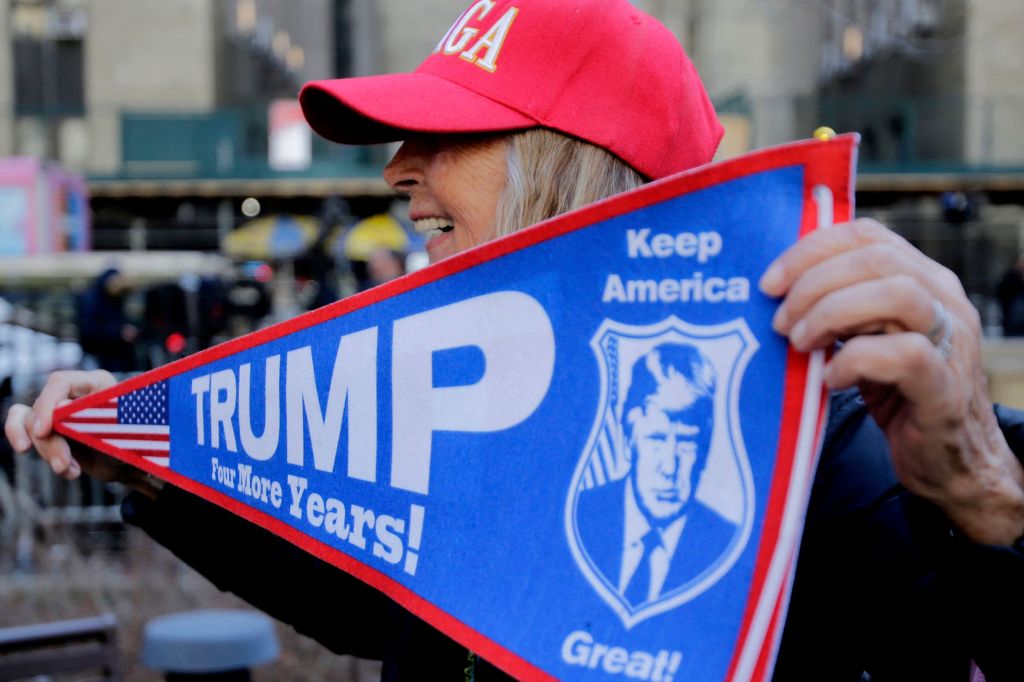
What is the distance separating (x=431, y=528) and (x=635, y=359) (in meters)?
0.36

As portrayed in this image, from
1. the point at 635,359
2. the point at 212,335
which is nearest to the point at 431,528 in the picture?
the point at 635,359

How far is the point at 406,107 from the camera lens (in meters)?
1.50

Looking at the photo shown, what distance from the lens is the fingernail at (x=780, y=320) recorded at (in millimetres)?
976

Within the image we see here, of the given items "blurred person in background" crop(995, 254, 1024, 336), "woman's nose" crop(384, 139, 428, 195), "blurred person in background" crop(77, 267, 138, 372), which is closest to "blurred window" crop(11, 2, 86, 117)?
"blurred person in background" crop(77, 267, 138, 372)

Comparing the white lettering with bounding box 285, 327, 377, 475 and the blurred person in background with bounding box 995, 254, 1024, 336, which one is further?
the blurred person in background with bounding box 995, 254, 1024, 336

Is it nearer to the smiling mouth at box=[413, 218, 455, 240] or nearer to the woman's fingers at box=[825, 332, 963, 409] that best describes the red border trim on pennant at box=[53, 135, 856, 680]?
the woman's fingers at box=[825, 332, 963, 409]

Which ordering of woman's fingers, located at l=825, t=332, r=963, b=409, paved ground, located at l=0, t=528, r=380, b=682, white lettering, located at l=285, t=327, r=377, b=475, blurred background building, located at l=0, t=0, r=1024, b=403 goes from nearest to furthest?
woman's fingers, located at l=825, t=332, r=963, b=409, white lettering, located at l=285, t=327, r=377, b=475, paved ground, located at l=0, t=528, r=380, b=682, blurred background building, located at l=0, t=0, r=1024, b=403

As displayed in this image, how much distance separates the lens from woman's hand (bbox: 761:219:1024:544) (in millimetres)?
916

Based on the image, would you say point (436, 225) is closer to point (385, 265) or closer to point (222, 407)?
point (222, 407)

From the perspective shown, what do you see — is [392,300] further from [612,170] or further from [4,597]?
[4,597]

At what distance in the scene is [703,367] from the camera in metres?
1.04

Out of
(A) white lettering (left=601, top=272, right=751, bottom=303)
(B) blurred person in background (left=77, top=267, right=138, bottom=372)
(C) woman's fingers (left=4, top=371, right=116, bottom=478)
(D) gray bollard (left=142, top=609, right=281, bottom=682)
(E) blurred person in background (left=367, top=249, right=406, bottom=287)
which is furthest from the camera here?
(E) blurred person in background (left=367, top=249, right=406, bottom=287)

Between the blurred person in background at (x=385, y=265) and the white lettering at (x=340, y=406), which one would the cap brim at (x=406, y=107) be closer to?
the white lettering at (x=340, y=406)

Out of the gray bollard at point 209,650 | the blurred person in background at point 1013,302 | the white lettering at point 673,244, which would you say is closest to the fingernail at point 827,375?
the white lettering at point 673,244
